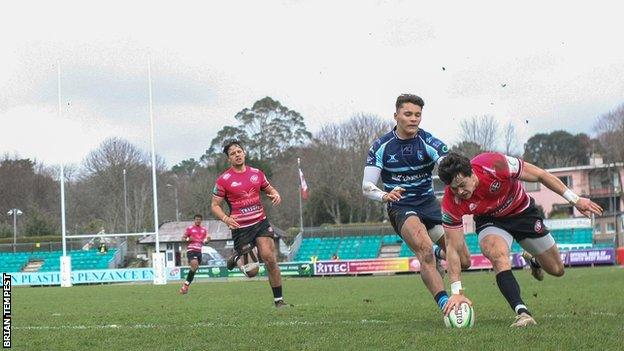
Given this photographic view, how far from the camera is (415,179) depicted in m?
9.70

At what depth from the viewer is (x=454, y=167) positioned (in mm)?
7715

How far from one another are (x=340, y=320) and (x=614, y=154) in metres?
72.6

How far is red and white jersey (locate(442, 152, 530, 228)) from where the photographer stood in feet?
26.7

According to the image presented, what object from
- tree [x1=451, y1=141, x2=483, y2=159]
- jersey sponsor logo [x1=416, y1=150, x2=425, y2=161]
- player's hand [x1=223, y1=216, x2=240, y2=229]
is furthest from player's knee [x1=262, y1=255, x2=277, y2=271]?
tree [x1=451, y1=141, x2=483, y2=159]

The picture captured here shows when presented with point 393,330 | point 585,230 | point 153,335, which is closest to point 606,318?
point 393,330

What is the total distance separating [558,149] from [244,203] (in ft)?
344

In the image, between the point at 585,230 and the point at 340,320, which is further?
the point at 585,230

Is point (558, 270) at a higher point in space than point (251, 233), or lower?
lower

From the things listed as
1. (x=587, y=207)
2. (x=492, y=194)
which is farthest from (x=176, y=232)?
(x=587, y=207)

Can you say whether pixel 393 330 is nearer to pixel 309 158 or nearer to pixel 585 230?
pixel 585 230

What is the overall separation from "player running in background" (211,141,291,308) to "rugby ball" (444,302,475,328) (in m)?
5.52

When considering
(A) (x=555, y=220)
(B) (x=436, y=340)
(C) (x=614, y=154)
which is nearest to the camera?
(B) (x=436, y=340)

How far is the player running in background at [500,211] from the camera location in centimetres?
784

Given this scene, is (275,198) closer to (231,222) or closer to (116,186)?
(231,222)
